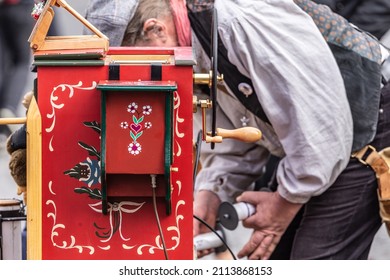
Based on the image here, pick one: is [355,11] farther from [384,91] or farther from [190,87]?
[190,87]

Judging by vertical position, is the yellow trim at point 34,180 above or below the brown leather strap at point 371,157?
above

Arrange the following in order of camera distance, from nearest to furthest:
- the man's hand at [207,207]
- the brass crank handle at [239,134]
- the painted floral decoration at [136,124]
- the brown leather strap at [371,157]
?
the painted floral decoration at [136,124] → the brass crank handle at [239,134] → the brown leather strap at [371,157] → the man's hand at [207,207]

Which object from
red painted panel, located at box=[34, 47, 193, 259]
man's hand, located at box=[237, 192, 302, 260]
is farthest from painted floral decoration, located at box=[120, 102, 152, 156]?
man's hand, located at box=[237, 192, 302, 260]

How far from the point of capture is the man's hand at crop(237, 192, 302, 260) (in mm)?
2311

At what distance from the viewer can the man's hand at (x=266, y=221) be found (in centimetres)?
231

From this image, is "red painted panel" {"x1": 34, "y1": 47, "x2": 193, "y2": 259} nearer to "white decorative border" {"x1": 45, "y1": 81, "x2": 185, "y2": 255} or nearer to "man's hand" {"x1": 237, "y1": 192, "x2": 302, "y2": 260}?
"white decorative border" {"x1": 45, "y1": 81, "x2": 185, "y2": 255}

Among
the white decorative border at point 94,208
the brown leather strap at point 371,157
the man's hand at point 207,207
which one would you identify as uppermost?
the white decorative border at point 94,208

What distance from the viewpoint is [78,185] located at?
1.55m

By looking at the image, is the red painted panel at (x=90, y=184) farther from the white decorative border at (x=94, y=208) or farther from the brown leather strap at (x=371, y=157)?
the brown leather strap at (x=371, y=157)

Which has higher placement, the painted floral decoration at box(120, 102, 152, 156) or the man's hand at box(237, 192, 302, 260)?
the painted floral decoration at box(120, 102, 152, 156)

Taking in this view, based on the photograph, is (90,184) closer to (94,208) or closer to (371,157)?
(94,208)

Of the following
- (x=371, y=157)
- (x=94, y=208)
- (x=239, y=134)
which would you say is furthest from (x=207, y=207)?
(x=94, y=208)

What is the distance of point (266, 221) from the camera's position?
2.33 m

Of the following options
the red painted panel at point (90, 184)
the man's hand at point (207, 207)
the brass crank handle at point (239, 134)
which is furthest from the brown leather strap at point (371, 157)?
the red painted panel at point (90, 184)
